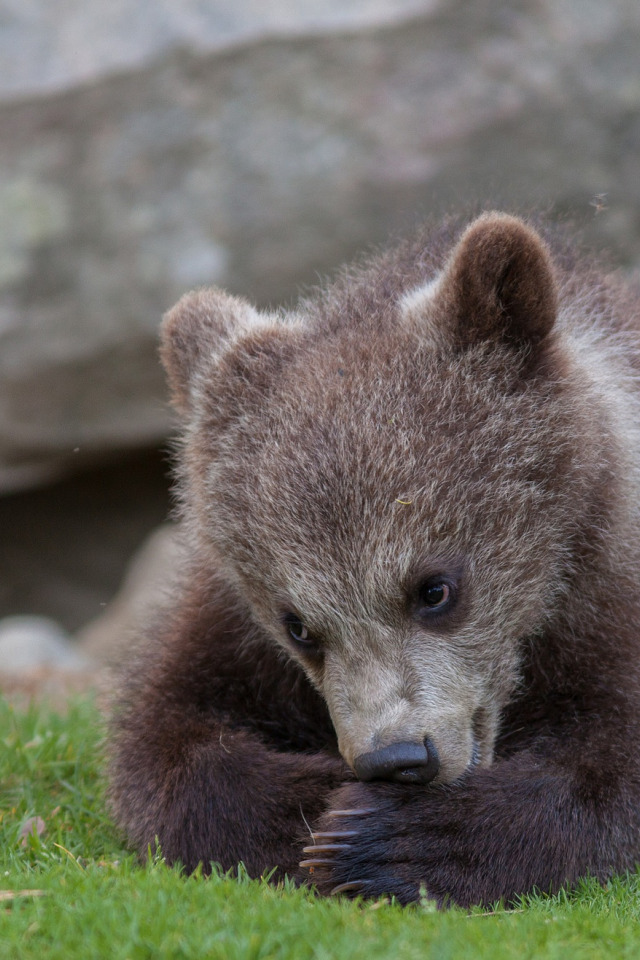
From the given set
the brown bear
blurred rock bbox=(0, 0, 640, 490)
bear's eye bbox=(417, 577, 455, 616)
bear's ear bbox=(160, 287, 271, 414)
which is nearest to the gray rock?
blurred rock bbox=(0, 0, 640, 490)

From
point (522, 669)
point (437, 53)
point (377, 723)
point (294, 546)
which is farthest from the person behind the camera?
point (437, 53)

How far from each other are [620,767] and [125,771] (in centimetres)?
212

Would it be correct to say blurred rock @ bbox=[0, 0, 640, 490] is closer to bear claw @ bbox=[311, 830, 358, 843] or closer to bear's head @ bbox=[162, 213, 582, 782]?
bear's head @ bbox=[162, 213, 582, 782]

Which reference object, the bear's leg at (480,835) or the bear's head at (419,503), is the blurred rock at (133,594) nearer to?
the bear's head at (419,503)

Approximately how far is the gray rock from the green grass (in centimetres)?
601

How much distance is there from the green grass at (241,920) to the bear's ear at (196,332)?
83.4 inches

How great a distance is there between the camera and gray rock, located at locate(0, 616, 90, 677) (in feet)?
36.5

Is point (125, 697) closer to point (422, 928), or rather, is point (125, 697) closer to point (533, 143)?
point (422, 928)

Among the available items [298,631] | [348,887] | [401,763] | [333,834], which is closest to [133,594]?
[298,631]

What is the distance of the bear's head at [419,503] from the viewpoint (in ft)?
15.2

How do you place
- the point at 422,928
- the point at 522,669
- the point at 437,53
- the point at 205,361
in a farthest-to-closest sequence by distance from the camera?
the point at 437,53 → the point at 205,361 → the point at 522,669 → the point at 422,928

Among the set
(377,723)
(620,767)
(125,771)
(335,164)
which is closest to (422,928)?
(377,723)

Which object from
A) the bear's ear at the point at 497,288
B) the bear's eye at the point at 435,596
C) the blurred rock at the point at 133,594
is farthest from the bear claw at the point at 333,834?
the blurred rock at the point at 133,594

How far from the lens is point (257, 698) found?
5.77m
